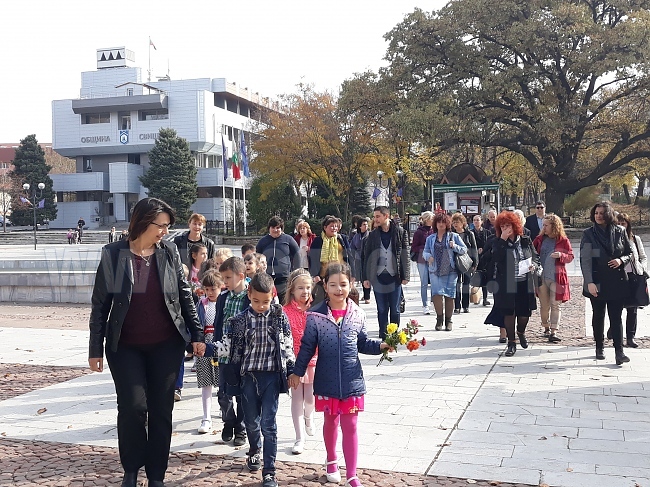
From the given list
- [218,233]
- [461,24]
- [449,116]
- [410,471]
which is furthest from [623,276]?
[218,233]

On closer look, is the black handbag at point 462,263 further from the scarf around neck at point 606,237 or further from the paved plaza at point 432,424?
the scarf around neck at point 606,237

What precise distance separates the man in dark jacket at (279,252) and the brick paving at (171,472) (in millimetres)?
3854

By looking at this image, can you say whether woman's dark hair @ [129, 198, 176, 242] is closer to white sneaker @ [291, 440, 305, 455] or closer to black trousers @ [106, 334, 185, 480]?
black trousers @ [106, 334, 185, 480]

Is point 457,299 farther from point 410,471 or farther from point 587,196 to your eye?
point 587,196

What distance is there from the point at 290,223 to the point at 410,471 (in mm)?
38156

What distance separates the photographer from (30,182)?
66062 millimetres

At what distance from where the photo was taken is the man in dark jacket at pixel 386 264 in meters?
9.05

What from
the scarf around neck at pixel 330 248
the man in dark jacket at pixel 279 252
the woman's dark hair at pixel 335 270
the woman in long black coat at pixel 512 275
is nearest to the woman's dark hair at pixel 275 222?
the man in dark jacket at pixel 279 252

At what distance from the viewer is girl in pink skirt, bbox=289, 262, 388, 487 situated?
4352 millimetres

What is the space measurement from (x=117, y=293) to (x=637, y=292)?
653cm

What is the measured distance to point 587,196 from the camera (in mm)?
48125

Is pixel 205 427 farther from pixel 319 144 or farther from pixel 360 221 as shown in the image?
pixel 319 144

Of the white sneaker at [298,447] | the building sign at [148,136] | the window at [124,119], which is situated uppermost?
the window at [124,119]

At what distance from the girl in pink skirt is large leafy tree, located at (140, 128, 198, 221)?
2195 inches
